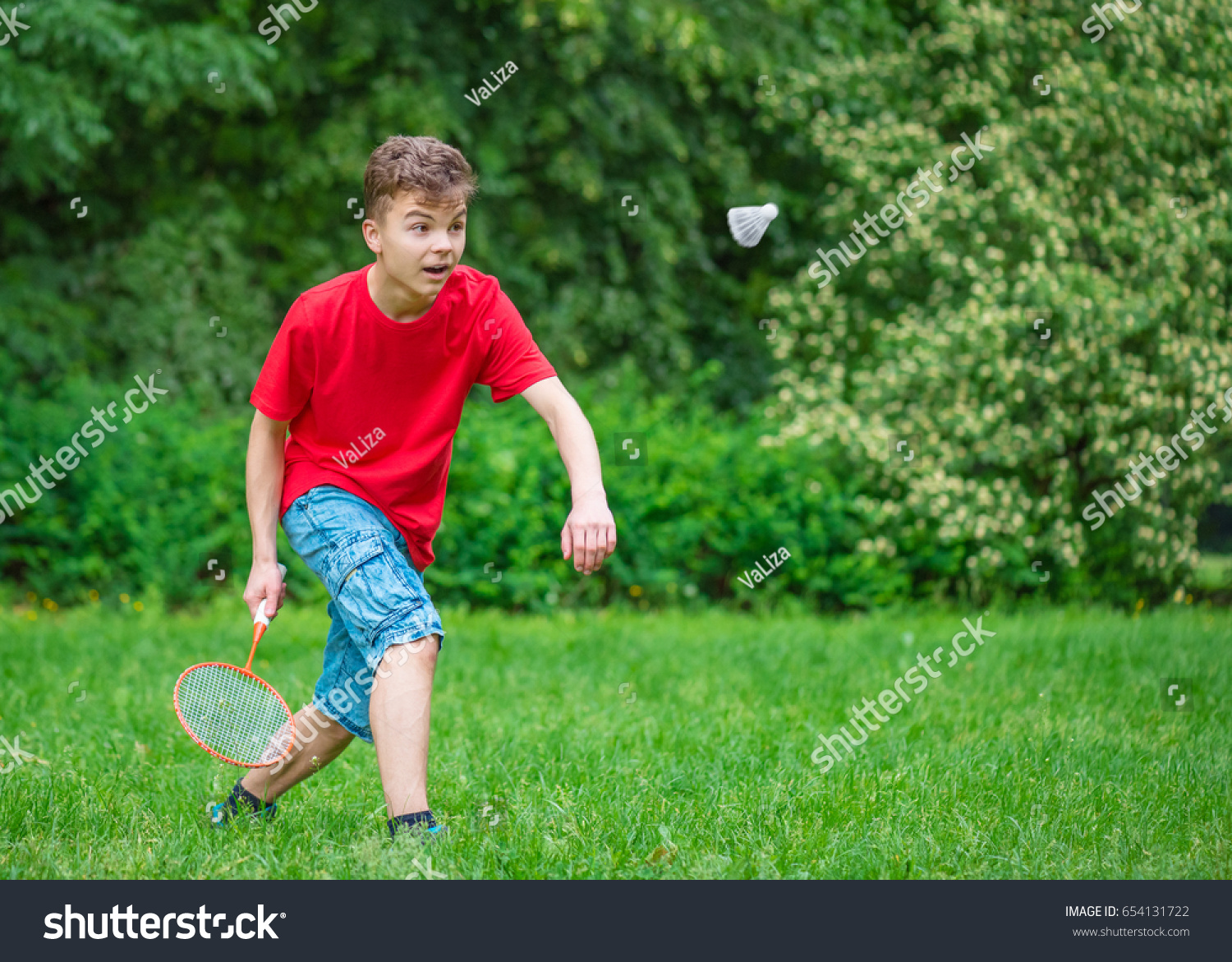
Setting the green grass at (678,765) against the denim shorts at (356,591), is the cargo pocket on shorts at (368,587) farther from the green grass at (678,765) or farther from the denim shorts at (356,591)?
the green grass at (678,765)

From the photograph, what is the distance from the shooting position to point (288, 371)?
10.2 ft

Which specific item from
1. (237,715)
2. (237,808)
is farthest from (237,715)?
(237,808)

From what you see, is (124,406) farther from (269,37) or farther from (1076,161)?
(1076,161)

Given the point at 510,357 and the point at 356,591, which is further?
the point at 510,357

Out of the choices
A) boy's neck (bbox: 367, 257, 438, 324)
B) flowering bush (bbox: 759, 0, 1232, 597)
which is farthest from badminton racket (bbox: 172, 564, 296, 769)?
flowering bush (bbox: 759, 0, 1232, 597)

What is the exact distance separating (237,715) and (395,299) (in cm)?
129

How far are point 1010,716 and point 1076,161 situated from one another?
543 centimetres

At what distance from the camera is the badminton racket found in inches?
126

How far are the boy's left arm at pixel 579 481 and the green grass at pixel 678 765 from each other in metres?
0.92

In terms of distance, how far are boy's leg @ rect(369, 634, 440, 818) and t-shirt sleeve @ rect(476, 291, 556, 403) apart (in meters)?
0.75

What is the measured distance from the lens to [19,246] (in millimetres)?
9742

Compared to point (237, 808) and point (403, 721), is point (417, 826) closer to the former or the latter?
point (403, 721)

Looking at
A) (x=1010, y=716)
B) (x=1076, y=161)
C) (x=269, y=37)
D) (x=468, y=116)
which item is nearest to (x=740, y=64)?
(x=468, y=116)

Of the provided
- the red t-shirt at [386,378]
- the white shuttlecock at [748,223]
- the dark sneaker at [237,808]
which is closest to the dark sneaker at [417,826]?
the dark sneaker at [237,808]
